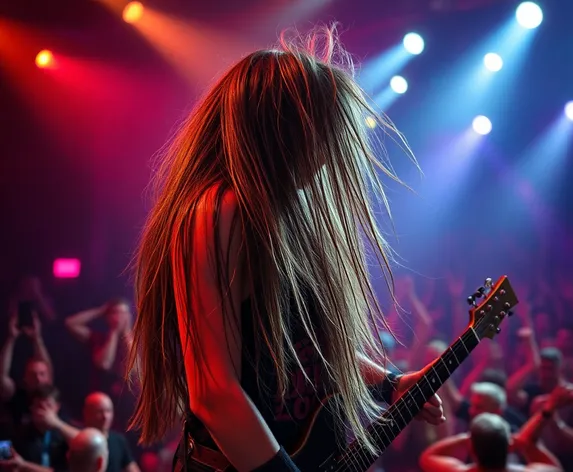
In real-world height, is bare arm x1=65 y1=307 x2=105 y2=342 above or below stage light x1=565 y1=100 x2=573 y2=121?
below

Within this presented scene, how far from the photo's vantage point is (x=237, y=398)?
1036mm

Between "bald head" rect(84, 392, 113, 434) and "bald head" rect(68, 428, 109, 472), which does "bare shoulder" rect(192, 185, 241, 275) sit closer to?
"bald head" rect(68, 428, 109, 472)

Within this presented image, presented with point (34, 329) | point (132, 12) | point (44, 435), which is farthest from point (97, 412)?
point (132, 12)

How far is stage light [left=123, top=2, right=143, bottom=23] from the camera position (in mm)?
6586

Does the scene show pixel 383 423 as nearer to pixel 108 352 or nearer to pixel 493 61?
pixel 108 352

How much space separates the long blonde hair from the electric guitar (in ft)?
0.20

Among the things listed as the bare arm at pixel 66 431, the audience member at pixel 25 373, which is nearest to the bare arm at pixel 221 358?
the bare arm at pixel 66 431

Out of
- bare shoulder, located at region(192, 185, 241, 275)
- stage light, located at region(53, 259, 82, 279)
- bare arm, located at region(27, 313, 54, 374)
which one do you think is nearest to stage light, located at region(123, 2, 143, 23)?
stage light, located at region(53, 259, 82, 279)

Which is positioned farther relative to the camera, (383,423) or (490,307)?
(490,307)

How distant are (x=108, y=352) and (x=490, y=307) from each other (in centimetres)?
482

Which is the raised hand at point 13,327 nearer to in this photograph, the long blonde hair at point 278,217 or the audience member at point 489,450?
the audience member at point 489,450

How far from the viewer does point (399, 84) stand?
741 cm

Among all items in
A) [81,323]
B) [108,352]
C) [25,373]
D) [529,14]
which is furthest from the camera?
[529,14]

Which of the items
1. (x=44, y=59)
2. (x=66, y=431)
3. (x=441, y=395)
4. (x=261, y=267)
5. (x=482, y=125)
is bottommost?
(x=441, y=395)
